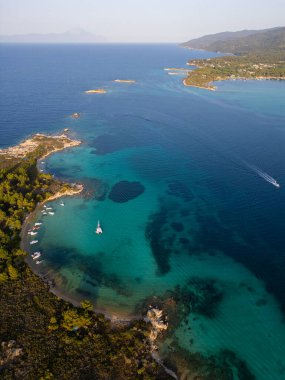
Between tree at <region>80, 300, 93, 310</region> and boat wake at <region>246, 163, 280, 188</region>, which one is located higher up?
boat wake at <region>246, 163, 280, 188</region>

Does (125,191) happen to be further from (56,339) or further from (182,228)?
(56,339)

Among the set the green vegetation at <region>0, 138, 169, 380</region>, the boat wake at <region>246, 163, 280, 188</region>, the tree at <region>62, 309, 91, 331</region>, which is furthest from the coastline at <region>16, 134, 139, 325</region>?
the boat wake at <region>246, 163, 280, 188</region>

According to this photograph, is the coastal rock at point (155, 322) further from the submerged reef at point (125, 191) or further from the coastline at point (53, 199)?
the submerged reef at point (125, 191)

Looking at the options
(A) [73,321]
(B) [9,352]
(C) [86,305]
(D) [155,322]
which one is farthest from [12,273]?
(D) [155,322]

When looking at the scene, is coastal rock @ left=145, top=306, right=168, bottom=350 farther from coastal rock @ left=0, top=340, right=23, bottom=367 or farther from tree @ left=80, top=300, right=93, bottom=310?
coastal rock @ left=0, top=340, right=23, bottom=367

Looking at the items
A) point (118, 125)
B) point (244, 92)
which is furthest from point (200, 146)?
point (244, 92)
